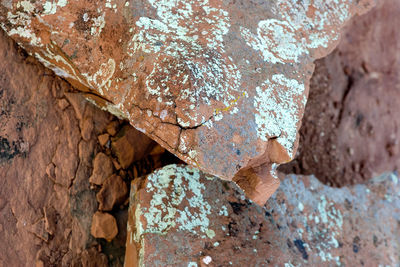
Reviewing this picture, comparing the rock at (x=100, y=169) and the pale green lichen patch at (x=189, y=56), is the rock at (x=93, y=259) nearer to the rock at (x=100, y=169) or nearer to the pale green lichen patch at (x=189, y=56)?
the rock at (x=100, y=169)

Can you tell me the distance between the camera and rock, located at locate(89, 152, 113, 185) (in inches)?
48.7

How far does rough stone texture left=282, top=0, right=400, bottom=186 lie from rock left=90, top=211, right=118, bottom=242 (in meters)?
0.93

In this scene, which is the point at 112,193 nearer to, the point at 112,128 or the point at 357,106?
the point at 112,128

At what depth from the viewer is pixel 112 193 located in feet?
4.16

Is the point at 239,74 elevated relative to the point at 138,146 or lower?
elevated

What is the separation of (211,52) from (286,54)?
0.25 metres

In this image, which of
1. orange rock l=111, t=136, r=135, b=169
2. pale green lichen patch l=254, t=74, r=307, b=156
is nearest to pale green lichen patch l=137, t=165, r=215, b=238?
orange rock l=111, t=136, r=135, b=169

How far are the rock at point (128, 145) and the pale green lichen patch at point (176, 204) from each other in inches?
8.3

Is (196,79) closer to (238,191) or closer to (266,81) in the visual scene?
(266,81)

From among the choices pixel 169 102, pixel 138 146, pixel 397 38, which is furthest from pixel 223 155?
pixel 397 38

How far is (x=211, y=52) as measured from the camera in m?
0.92

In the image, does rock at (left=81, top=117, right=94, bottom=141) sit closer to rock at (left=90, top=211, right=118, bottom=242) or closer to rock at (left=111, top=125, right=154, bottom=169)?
rock at (left=111, top=125, right=154, bottom=169)

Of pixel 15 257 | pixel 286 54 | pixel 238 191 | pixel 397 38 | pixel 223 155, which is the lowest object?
pixel 15 257

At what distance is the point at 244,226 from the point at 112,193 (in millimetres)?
442
